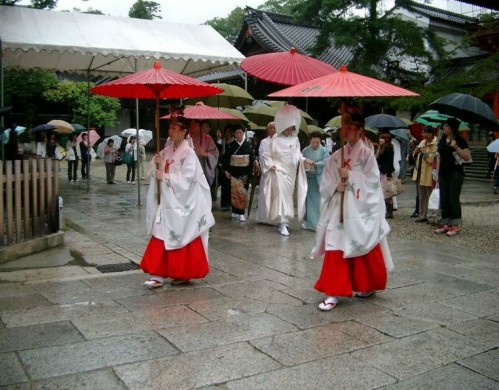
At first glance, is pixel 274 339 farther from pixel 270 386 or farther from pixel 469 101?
pixel 469 101

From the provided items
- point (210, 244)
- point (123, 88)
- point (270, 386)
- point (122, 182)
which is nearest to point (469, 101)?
point (210, 244)

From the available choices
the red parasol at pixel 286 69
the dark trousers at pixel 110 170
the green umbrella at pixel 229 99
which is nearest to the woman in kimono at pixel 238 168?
the green umbrella at pixel 229 99

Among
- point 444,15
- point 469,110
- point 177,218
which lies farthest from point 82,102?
point 177,218

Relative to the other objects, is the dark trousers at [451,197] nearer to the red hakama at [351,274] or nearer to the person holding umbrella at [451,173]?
the person holding umbrella at [451,173]

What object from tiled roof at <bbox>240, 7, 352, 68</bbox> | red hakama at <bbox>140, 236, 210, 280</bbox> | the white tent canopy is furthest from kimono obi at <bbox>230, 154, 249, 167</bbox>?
tiled roof at <bbox>240, 7, 352, 68</bbox>

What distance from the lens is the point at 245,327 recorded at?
424 cm

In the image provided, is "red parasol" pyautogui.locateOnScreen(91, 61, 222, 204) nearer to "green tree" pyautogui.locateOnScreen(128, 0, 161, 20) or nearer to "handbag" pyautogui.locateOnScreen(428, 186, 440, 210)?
"handbag" pyautogui.locateOnScreen(428, 186, 440, 210)

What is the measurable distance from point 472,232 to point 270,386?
6.74 meters

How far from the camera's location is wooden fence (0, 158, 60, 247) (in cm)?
632

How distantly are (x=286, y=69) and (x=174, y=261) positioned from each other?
2581mm

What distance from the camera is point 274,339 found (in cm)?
398

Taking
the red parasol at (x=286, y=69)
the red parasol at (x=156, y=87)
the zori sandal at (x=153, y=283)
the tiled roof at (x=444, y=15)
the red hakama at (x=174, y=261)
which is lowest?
the zori sandal at (x=153, y=283)

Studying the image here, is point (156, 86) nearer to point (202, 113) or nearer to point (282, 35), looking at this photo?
point (202, 113)

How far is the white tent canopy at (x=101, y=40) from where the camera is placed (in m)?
10.3
